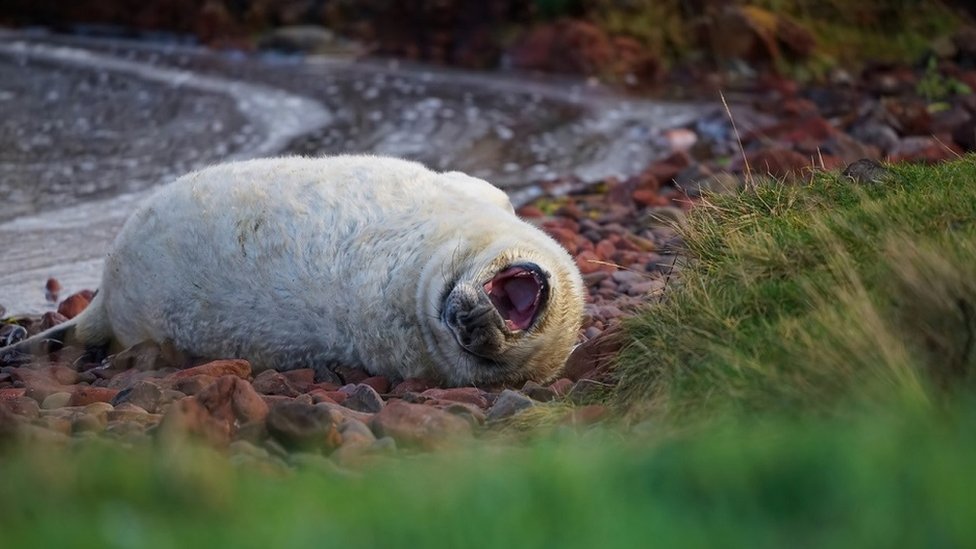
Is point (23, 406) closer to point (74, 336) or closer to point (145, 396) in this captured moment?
point (145, 396)

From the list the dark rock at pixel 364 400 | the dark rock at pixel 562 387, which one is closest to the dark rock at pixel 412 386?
the dark rock at pixel 364 400

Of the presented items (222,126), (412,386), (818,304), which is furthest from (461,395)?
(222,126)

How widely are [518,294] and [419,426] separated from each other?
1.26 meters

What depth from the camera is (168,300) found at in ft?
19.4

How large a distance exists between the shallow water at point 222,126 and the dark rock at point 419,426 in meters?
3.77

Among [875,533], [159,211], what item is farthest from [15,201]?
[875,533]

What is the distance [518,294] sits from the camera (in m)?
5.47

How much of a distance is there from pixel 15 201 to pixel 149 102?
4739mm

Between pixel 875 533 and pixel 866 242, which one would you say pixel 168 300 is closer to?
pixel 866 242

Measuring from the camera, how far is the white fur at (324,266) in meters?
5.48

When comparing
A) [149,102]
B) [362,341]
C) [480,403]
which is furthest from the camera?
[149,102]

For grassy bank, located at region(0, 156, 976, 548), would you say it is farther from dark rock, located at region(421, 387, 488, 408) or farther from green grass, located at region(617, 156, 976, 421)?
dark rock, located at region(421, 387, 488, 408)

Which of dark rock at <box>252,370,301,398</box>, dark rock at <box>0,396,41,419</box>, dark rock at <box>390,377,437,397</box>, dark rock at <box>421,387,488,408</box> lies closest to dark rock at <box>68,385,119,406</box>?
dark rock at <box>0,396,41,419</box>

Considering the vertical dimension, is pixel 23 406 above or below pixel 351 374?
above
